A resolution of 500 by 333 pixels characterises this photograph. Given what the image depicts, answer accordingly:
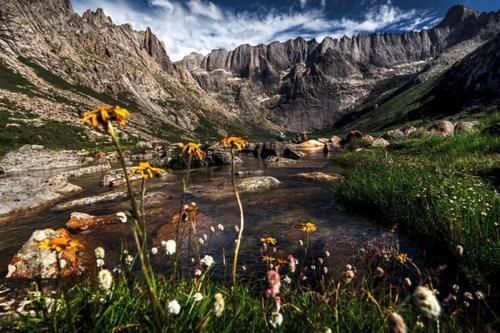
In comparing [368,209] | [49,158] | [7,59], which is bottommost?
[49,158]

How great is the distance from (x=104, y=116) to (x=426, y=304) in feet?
5.85

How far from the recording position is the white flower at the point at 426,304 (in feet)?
4.41

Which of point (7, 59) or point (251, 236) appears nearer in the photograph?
point (251, 236)

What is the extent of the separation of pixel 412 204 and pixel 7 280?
9785 millimetres

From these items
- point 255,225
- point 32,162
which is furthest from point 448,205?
point 32,162

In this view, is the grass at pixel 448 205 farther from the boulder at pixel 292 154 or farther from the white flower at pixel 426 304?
the boulder at pixel 292 154

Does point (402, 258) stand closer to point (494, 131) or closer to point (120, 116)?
point (120, 116)

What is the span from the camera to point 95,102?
194750 mm

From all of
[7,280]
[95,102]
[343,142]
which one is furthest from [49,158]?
[95,102]

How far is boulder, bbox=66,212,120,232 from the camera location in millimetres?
11414

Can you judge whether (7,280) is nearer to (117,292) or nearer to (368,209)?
(117,292)

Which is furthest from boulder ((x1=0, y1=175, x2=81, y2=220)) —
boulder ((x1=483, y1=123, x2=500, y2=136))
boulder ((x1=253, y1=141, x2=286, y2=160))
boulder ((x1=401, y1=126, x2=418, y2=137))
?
boulder ((x1=401, y1=126, x2=418, y2=137))

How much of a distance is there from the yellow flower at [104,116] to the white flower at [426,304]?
65.9 inches

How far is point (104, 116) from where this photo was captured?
172 centimetres
